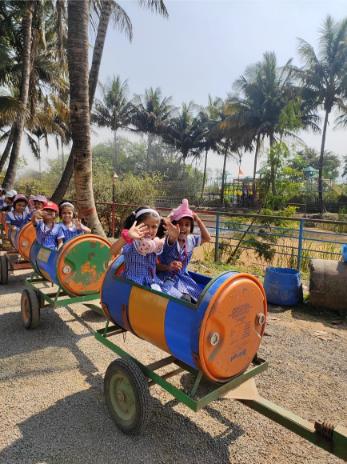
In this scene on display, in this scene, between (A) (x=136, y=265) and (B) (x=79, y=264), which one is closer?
(A) (x=136, y=265)

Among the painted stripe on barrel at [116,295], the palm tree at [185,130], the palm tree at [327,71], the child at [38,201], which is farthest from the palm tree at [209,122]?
the painted stripe on barrel at [116,295]

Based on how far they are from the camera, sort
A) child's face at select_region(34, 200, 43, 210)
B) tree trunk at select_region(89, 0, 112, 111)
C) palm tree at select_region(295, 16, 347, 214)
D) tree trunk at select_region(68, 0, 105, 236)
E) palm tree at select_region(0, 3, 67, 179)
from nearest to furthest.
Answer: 1. child's face at select_region(34, 200, 43, 210)
2. tree trunk at select_region(68, 0, 105, 236)
3. tree trunk at select_region(89, 0, 112, 111)
4. palm tree at select_region(0, 3, 67, 179)
5. palm tree at select_region(295, 16, 347, 214)

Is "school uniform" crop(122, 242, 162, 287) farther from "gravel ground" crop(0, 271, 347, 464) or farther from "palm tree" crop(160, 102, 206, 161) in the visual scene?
"palm tree" crop(160, 102, 206, 161)

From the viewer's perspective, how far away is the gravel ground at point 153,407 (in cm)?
248

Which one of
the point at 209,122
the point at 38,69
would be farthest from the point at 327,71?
the point at 38,69

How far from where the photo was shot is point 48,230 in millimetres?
5004

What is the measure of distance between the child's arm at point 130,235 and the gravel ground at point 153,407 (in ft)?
4.32

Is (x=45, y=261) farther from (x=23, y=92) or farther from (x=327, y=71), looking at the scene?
(x=327, y=71)

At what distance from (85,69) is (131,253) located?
5255 millimetres

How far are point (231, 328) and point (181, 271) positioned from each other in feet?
3.34

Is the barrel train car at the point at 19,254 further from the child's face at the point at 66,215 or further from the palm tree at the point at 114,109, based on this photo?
the palm tree at the point at 114,109

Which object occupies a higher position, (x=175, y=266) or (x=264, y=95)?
(x=264, y=95)

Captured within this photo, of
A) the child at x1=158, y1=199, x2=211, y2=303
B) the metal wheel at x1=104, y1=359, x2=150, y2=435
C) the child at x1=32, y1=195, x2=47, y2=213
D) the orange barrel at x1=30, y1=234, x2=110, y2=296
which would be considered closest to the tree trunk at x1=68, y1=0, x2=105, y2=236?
the child at x1=32, y1=195, x2=47, y2=213

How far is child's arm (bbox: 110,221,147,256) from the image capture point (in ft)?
9.14
